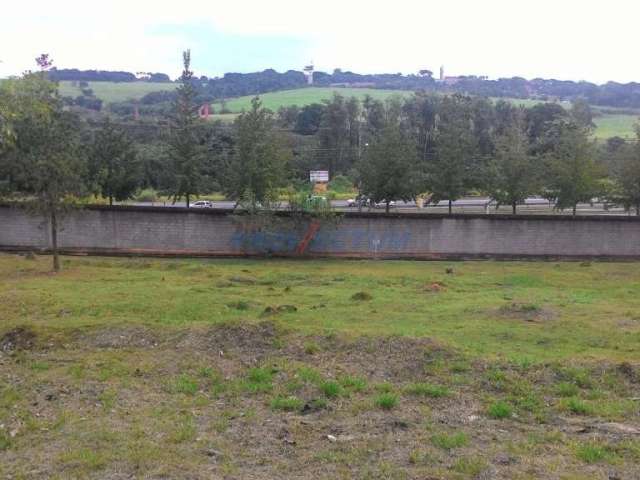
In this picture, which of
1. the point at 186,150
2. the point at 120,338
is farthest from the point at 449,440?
the point at 186,150

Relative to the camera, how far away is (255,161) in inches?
1262

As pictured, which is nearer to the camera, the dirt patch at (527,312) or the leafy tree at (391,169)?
the dirt patch at (527,312)

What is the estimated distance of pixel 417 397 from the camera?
29.5ft

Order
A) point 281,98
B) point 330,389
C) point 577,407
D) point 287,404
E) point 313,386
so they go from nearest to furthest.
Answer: point 577,407 → point 287,404 → point 330,389 → point 313,386 → point 281,98

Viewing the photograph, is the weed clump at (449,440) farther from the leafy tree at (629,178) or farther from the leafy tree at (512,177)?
the leafy tree at (629,178)

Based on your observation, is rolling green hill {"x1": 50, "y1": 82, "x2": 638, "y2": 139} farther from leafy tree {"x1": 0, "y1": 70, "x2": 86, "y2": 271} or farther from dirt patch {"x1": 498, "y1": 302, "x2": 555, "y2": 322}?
dirt patch {"x1": 498, "y1": 302, "x2": 555, "y2": 322}

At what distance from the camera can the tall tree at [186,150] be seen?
115ft

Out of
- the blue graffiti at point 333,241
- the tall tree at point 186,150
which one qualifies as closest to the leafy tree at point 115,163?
the tall tree at point 186,150

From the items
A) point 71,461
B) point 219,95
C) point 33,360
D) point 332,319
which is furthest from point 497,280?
point 219,95

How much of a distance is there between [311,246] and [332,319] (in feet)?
55.0

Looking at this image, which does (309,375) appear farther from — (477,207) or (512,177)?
(477,207)

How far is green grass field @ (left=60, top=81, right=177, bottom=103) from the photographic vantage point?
111 metres

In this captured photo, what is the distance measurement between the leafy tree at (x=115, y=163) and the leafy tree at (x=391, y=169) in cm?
1348

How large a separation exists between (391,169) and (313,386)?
25.9m
